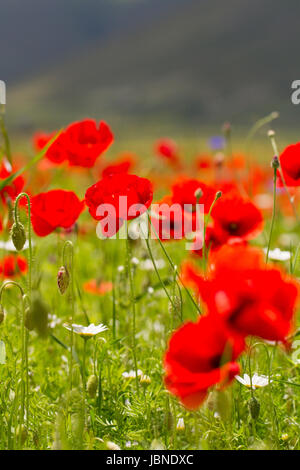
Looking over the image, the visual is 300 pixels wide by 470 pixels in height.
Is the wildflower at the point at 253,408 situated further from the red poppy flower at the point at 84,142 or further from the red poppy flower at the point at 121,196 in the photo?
the red poppy flower at the point at 84,142

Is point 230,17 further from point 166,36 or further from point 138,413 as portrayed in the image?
point 138,413

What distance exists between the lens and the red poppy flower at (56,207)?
5.65 feet

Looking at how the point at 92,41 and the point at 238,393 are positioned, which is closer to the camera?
the point at 238,393

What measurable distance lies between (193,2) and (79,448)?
168 meters

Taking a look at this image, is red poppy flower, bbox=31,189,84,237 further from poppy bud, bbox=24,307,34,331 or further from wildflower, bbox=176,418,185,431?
wildflower, bbox=176,418,185,431

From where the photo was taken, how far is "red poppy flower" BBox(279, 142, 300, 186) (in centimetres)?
164

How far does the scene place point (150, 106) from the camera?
8669 cm

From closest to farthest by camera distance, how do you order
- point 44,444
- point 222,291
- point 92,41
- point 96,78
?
point 222,291 < point 44,444 < point 96,78 < point 92,41

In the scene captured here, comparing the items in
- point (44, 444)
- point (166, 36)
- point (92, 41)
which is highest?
point (92, 41)

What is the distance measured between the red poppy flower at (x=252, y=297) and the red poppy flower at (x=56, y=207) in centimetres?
84

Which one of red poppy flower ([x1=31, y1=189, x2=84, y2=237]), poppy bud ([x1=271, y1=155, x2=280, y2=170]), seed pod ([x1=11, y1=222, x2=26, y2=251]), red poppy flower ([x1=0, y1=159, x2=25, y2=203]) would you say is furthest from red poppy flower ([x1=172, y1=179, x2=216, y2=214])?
red poppy flower ([x1=0, y1=159, x2=25, y2=203])

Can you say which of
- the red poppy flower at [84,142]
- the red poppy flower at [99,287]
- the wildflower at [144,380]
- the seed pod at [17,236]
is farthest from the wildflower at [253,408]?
the red poppy flower at [99,287]
